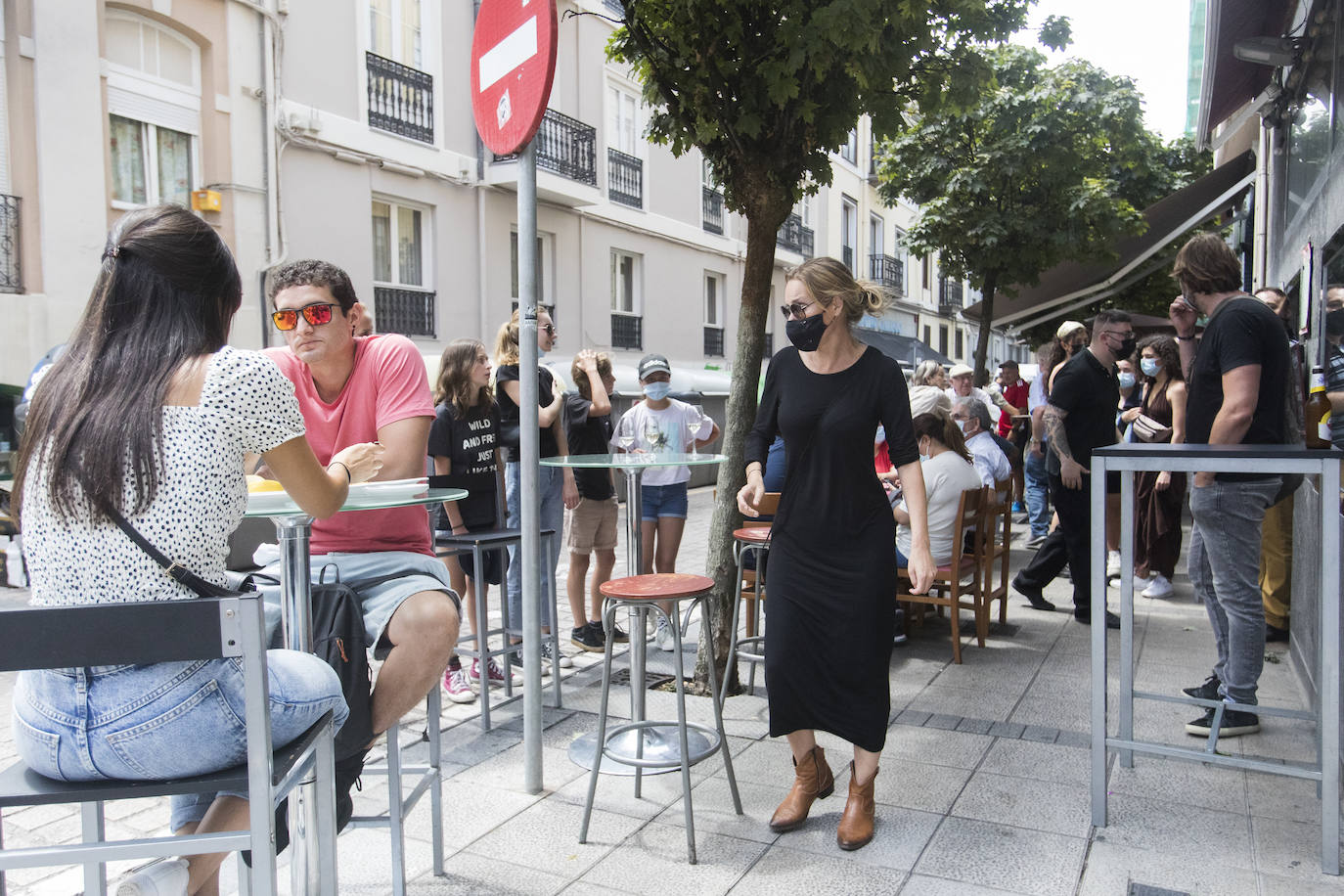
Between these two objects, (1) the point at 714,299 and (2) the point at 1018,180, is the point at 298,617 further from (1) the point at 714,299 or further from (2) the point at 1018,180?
A: (1) the point at 714,299

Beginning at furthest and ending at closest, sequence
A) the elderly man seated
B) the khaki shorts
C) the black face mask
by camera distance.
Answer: the elderly man seated → the khaki shorts → the black face mask

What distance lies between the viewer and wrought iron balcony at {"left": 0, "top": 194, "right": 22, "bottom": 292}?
1029 cm

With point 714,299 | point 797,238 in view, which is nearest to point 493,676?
point 714,299

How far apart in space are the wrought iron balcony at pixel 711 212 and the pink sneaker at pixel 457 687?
1836cm

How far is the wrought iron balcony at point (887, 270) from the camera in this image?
3203cm

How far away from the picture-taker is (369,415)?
3199mm

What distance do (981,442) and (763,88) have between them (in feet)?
12.0

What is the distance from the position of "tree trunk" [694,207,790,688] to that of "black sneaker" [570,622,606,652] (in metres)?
1.14

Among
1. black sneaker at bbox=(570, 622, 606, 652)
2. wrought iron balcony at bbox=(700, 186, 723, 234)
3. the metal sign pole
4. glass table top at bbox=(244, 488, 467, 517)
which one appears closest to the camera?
glass table top at bbox=(244, 488, 467, 517)

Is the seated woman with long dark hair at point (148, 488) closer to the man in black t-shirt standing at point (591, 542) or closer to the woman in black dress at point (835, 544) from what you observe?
the woman in black dress at point (835, 544)

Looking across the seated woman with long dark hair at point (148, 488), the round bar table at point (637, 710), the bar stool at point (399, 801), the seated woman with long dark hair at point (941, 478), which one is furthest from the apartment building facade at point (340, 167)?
the seated woman with long dark hair at point (148, 488)

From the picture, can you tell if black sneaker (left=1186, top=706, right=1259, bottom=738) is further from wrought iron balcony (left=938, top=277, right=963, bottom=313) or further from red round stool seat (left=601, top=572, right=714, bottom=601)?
wrought iron balcony (left=938, top=277, right=963, bottom=313)

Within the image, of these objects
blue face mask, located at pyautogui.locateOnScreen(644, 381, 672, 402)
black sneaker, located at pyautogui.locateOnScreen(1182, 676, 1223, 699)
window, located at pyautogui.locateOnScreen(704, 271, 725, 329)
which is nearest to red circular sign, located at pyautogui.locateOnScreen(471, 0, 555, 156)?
blue face mask, located at pyautogui.locateOnScreen(644, 381, 672, 402)

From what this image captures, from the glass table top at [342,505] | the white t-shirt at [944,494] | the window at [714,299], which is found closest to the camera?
the glass table top at [342,505]
